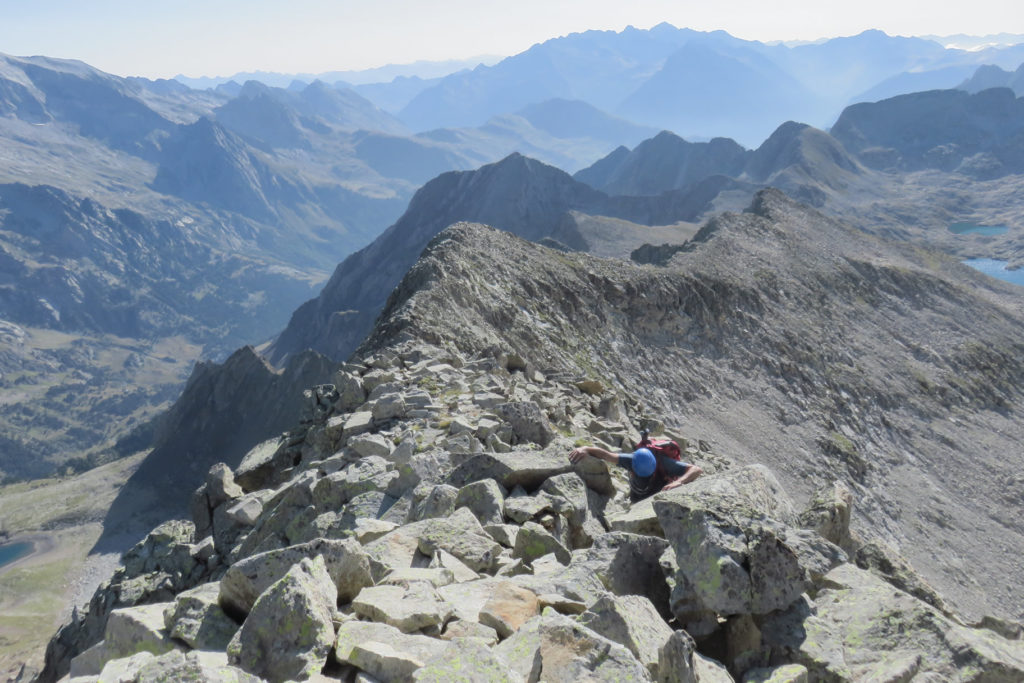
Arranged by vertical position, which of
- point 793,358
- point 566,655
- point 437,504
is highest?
point 566,655

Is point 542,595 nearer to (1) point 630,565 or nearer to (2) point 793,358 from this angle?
(1) point 630,565

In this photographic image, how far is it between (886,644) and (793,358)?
54.4 m

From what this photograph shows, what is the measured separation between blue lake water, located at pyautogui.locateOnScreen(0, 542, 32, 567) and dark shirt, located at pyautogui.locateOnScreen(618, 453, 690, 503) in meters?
150

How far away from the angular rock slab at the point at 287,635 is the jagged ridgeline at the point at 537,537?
29 mm

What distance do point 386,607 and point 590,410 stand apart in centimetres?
2327

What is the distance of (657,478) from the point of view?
1466 cm

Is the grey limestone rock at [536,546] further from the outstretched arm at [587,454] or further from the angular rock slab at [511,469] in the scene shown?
the outstretched arm at [587,454]

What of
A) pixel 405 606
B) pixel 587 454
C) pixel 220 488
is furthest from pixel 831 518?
pixel 220 488

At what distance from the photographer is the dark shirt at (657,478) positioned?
14516 mm

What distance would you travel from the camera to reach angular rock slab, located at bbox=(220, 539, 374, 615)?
30.4 feet

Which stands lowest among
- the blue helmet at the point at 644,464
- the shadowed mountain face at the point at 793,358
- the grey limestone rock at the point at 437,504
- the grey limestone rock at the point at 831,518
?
the shadowed mountain face at the point at 793,358

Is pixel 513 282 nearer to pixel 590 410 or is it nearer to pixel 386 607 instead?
pixel 590 410

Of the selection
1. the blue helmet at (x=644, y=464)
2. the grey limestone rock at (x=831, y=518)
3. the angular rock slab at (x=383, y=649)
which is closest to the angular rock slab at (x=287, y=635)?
the angular rock slab at (x=383, y=649)

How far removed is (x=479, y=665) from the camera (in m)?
6.76
